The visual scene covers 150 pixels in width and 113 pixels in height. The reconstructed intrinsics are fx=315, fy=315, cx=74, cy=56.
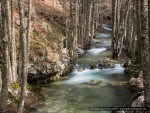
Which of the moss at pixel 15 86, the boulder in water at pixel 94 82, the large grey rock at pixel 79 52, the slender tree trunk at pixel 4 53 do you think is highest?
the slender tree trunk at pixel 4 53

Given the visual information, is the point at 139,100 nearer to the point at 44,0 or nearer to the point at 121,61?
the point at 121,61

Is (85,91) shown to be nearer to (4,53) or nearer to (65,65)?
(65,65)

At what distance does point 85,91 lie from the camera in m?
17.6

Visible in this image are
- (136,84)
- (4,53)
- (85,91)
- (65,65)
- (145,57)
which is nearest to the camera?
(145,57)

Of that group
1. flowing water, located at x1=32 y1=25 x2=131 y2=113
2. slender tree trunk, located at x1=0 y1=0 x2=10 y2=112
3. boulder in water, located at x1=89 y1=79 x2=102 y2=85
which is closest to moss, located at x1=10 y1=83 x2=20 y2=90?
flowing water, located at x1=32 y1=25 x2=131 y2=113

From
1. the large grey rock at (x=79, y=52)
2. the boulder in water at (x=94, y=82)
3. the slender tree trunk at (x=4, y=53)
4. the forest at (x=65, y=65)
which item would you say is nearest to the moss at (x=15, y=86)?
the forest at (x=65, y=65)

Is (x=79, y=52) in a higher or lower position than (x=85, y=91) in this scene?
higher

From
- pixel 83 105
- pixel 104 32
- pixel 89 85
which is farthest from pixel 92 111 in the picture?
pixel 104 32

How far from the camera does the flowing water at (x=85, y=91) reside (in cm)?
1502

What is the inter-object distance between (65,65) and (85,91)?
437cm

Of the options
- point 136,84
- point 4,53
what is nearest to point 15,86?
point 4,53

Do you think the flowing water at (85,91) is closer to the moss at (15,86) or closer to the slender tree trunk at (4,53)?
the moss at (15,86)

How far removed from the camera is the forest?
11.6m

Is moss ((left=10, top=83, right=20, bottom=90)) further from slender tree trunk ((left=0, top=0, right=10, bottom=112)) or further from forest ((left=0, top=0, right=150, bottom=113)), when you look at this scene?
slender tree trunk ((left=0, top=0, right=10, bottom=112))
